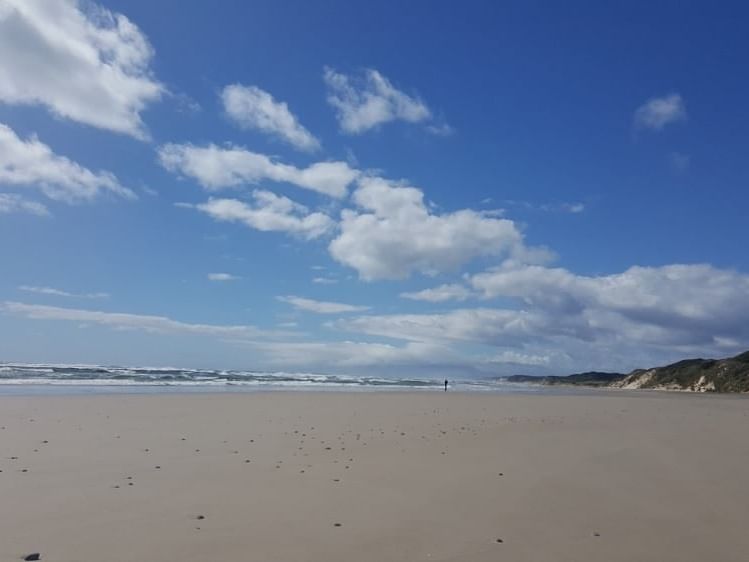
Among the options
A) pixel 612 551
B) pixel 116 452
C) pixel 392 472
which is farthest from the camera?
pixel 116 452

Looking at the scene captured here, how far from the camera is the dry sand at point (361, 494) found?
5.47 meters

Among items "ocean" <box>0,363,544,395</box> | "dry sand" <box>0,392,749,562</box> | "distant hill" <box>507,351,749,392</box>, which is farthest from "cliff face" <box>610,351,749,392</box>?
"dry sand" <box>0,392,749,562</box>

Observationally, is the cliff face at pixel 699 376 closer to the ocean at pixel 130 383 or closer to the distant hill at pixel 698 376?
the distant hill at pixel 698 376

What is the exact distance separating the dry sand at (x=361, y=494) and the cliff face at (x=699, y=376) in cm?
5143

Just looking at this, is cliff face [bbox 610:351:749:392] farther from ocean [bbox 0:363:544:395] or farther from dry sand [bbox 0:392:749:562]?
dry sand [bbox 0:392:749:562]

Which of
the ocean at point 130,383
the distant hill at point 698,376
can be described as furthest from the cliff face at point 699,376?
the ocean at point 130,383

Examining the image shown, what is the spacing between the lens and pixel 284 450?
10766 mm

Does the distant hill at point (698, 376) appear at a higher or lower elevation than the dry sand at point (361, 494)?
higher

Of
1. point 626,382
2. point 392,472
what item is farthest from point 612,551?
point 626,382

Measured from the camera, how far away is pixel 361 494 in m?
7.48

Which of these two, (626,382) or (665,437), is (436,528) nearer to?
(665,437)

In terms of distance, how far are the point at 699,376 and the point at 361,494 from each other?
6829cm

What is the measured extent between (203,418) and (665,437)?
12.5 meters

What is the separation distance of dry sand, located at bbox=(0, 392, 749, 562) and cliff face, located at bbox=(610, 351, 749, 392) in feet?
169
